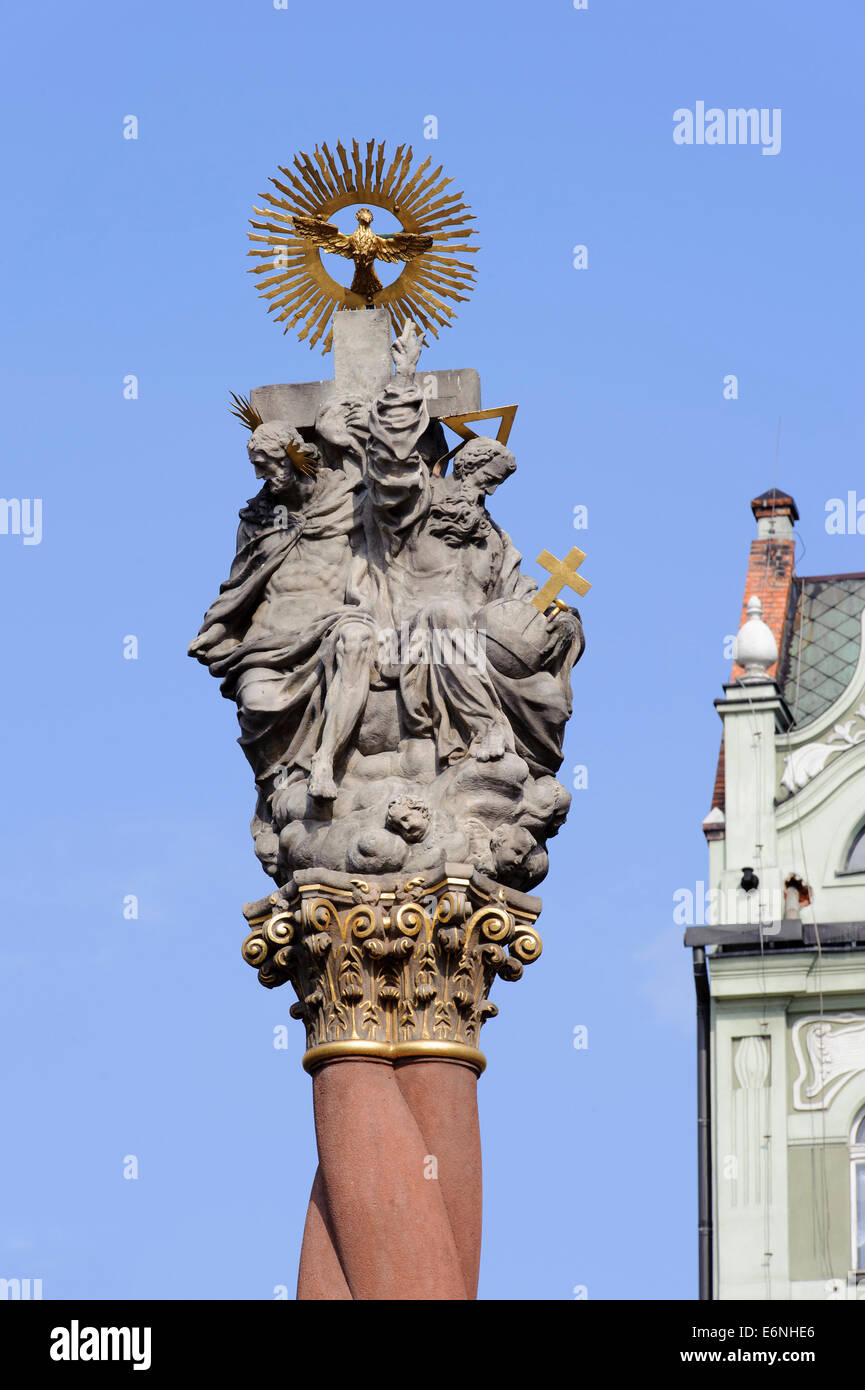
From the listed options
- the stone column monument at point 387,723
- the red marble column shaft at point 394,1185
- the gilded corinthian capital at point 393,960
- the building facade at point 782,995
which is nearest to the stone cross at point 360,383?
the stone column monument at point 387,723

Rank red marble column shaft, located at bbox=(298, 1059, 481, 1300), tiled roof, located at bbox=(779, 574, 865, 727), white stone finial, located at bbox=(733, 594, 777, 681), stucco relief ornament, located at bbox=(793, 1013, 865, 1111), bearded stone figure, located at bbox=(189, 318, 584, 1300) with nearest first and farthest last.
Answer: red marble column shaft, located at bbox=(298, 1059, 481, 1300)
bearded stone figure, located at bbox=(189, 318, 584, 1300)
stucco relief ornament, located at bbox=(793, 1013, 865, 1111)
white stone finial, located at bbox=(733, 594, 777, 681)
tiled roof, located at bbox=(779, 574, 865, 727)

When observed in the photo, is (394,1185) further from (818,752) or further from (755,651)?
(755,651)

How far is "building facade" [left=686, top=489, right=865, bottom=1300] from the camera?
42.1 meters

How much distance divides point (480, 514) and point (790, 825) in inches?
958

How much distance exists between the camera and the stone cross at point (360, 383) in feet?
66.2

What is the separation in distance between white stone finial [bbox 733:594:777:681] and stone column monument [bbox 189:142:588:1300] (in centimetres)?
2381

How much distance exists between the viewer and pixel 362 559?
65.4ft

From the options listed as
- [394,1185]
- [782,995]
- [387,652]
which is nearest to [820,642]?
[782,995]

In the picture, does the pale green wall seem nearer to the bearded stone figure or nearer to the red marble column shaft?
the bearded stone figure

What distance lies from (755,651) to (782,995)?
4.47m

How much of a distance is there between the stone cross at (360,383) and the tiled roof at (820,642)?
24236 millimetres

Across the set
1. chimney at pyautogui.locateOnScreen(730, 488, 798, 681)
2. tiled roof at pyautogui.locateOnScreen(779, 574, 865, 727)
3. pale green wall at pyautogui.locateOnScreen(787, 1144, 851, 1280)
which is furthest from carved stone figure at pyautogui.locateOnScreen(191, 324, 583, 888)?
chimney at pyautogui.locateOnScreen(730, 488, 798, 681)

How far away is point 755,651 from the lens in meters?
44.1
